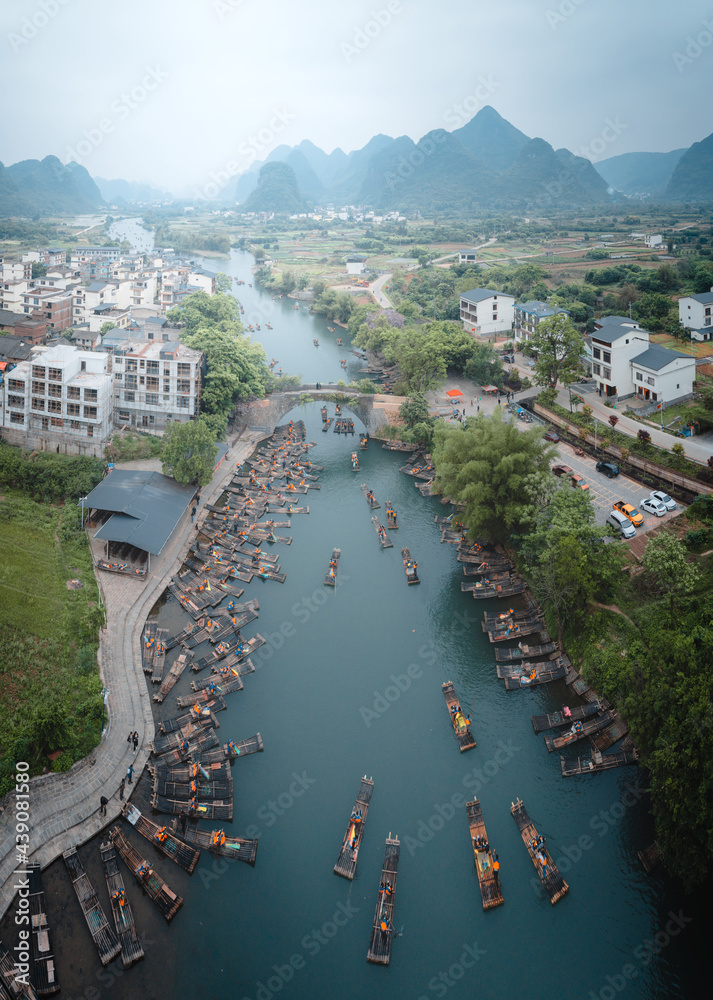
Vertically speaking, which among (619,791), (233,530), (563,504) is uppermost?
(563,504)

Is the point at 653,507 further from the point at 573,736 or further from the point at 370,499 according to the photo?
the point at 370,499

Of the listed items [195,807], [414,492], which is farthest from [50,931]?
[414,492]

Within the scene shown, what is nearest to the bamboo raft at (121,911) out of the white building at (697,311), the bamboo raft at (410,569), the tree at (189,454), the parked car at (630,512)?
the bamboo raft at (410,569)

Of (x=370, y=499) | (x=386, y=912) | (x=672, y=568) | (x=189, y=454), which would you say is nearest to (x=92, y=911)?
(x=386, y=912)

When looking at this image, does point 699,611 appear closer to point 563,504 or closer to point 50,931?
point 563,504

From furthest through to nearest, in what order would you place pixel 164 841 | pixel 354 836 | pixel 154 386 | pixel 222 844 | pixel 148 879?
pixel 154 386 → pixel 354 836 → pixel 222 844 → pixel 164 841 → pixel 148 879

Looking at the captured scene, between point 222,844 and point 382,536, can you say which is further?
point 382,536
